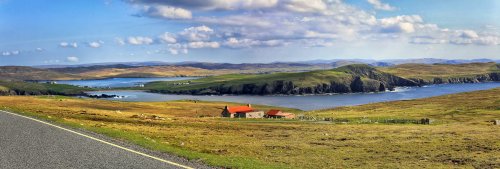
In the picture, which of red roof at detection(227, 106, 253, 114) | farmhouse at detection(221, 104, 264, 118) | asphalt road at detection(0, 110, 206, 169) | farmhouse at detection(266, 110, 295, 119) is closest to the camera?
asphalt road at detection(0, 110, 206, 169)

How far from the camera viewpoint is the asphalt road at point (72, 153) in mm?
18580

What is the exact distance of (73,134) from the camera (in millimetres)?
29109

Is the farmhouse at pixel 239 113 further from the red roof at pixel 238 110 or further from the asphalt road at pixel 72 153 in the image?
the asphalt road at pixel 72 153

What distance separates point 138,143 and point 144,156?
5.68 meters

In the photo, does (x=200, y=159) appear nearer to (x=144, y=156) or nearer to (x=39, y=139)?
(x=144, y=156)

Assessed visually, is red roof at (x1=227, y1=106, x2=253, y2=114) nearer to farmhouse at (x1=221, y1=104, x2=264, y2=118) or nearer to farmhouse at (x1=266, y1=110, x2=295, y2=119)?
farmhouse at (x1=221, y1=104, x2=264, y2=118)

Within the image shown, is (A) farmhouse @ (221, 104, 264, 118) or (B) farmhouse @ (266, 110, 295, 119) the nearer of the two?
(B) farmhouse @ (266, 110, 295, 119)

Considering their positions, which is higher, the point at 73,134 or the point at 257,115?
the point at 73,134

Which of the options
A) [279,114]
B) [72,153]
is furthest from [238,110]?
[72,153]

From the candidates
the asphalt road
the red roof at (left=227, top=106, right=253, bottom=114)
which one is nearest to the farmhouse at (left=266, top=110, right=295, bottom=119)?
the red roof at (left=227, top=106, right=253, bottom=114)

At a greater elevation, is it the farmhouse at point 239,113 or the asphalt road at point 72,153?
the asphalt road at point 72,153

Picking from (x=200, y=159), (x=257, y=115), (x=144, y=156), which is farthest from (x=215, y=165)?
(x=257, y=115)

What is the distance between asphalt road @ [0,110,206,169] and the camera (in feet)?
61.0

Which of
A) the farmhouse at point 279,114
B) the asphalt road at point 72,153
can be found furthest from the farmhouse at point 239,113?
the asphalt road at point 72,153
